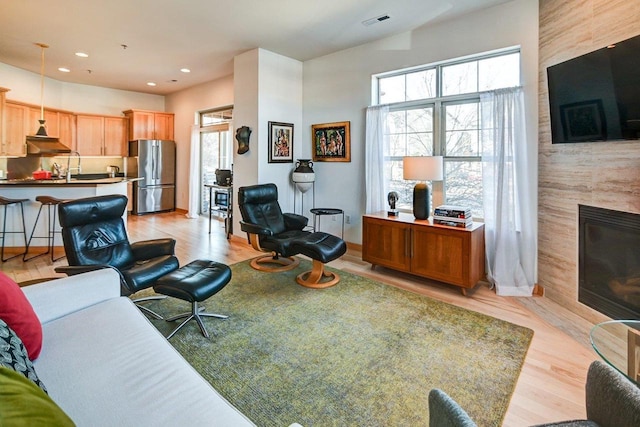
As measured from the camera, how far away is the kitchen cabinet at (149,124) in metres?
7.67

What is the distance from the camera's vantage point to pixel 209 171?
25.1ft

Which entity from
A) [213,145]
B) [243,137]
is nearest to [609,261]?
[243,137]

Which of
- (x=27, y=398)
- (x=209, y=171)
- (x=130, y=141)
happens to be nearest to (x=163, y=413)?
(x=27, y=398)

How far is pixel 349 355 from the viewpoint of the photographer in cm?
227

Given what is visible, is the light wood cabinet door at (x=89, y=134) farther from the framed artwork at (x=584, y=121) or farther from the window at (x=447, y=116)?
the framed artwork at (x=584, y=121)

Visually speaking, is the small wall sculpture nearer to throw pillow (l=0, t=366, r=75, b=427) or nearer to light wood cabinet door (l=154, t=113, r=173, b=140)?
light wood cabinet door (l=154, t=113, r=173, b=140)

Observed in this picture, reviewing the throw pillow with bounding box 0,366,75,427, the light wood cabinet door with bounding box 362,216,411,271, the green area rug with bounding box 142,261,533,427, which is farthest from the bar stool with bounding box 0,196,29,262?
the throw pillow with bounding box 0,366,75,427

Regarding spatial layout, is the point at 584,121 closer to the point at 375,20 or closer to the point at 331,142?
the point at 375,20

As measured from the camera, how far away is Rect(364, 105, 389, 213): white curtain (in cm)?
439

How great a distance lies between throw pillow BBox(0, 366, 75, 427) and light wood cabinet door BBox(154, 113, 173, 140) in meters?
8.28

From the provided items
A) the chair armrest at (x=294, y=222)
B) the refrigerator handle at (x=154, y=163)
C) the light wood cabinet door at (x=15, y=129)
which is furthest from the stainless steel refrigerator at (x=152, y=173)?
the chair armrest at (x=294, y=222)

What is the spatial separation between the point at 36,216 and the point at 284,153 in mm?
3582

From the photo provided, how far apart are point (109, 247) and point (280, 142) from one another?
9.75ft

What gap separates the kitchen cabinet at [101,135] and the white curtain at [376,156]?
6.27 metres
